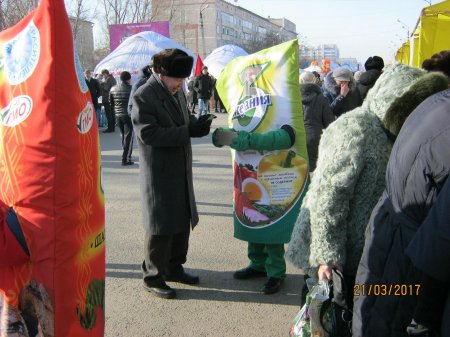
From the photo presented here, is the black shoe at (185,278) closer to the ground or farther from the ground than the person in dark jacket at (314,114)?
closer to the ground

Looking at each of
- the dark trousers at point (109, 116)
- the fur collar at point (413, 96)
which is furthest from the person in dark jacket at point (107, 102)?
the fur collar at point (413, 96)

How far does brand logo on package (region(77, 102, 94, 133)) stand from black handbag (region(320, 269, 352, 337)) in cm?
132

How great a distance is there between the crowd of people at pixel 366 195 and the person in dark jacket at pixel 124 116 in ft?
18.8

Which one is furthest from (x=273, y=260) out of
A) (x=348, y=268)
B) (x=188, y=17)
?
(x=188, y=17)

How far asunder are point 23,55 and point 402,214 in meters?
1.50

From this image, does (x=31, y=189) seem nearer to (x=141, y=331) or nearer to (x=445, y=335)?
(x=445, y=335)

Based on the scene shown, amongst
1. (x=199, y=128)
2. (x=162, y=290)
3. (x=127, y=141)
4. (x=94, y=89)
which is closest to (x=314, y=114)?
(x=199, y=128)

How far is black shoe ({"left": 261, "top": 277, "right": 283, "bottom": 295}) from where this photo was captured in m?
3.82

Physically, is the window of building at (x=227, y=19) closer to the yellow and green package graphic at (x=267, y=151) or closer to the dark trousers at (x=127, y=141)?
the dark trousers at (x=127, y=141)

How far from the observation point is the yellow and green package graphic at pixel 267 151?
11.9ft

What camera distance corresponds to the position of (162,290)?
3783 mm

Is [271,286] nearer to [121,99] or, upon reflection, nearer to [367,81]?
[367,81]

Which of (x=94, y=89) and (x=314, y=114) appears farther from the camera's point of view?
(x=94, y=89)
